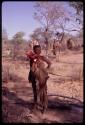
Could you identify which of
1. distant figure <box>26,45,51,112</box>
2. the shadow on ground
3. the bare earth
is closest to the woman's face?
distant figure <box>26,45,51,112</box>

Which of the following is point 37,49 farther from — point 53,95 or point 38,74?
point 53,95

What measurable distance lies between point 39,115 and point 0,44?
0.89m

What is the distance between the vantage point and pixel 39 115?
146 inches

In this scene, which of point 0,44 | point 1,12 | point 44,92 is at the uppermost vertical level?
point 1,12

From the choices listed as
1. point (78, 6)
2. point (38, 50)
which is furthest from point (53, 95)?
point (78, 6)

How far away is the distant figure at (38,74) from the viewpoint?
146 inches

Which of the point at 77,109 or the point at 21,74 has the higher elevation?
the point at 21,74

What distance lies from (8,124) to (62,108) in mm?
629

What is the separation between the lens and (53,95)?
375 centimetres

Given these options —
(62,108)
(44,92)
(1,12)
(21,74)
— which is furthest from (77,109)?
(1,12)

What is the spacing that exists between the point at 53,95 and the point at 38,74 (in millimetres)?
290

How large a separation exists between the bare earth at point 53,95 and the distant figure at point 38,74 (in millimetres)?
47

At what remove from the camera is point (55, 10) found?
3.72m

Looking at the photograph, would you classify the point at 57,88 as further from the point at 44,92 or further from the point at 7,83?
the point at 7,83
